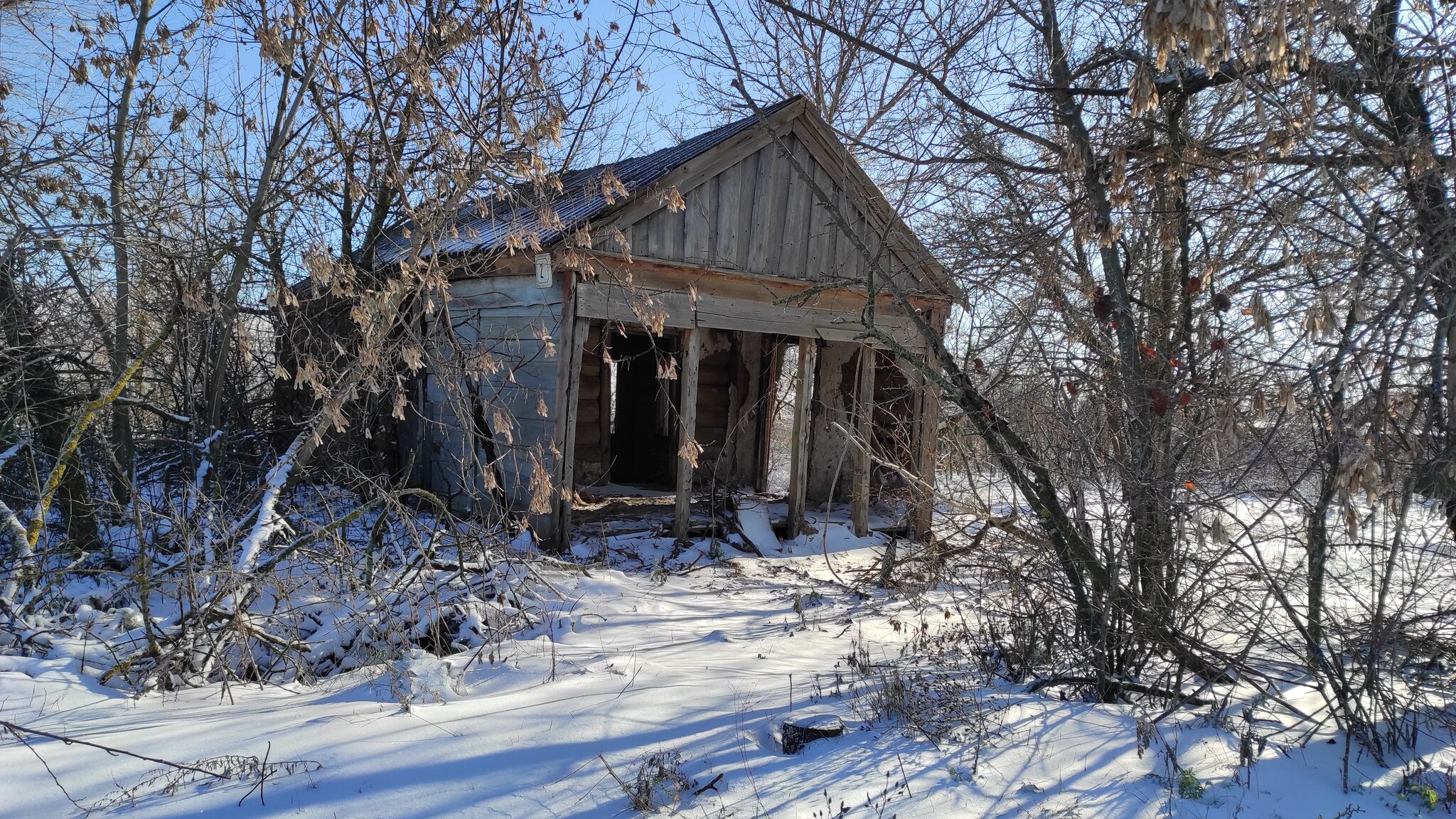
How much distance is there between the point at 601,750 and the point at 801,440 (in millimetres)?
6218

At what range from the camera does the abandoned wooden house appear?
7.24 metres

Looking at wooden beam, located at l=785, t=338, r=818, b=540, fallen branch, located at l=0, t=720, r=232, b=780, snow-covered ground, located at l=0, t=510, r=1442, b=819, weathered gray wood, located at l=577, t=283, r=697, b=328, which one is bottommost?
snow-covered ground, located at l=0, t=510, r=1442, b=819

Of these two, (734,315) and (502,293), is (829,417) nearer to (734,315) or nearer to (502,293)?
(734,315)

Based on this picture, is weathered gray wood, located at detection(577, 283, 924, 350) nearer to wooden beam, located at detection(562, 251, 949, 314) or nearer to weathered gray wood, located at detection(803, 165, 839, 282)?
wooden beam, located at detection(562, 251, 949, 314)

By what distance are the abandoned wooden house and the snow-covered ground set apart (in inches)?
57.7

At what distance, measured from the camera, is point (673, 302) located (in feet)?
27.8

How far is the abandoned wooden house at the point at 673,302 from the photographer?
23.8 ft

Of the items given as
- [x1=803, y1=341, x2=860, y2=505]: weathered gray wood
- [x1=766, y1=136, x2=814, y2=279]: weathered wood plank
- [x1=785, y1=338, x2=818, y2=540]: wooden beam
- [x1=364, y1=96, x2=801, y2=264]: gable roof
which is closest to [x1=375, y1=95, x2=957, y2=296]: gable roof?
[x1=364, y1=96, x2=801, y2=264]: gable roof

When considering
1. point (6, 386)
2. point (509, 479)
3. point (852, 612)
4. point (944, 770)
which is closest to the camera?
point (944, 770)

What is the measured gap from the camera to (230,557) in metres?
4.78

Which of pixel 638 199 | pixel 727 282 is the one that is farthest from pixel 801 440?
pixel 638 199

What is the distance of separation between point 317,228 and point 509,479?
118 inches

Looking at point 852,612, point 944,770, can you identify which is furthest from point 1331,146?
point 852,612

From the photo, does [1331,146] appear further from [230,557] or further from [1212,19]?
[230,557]
